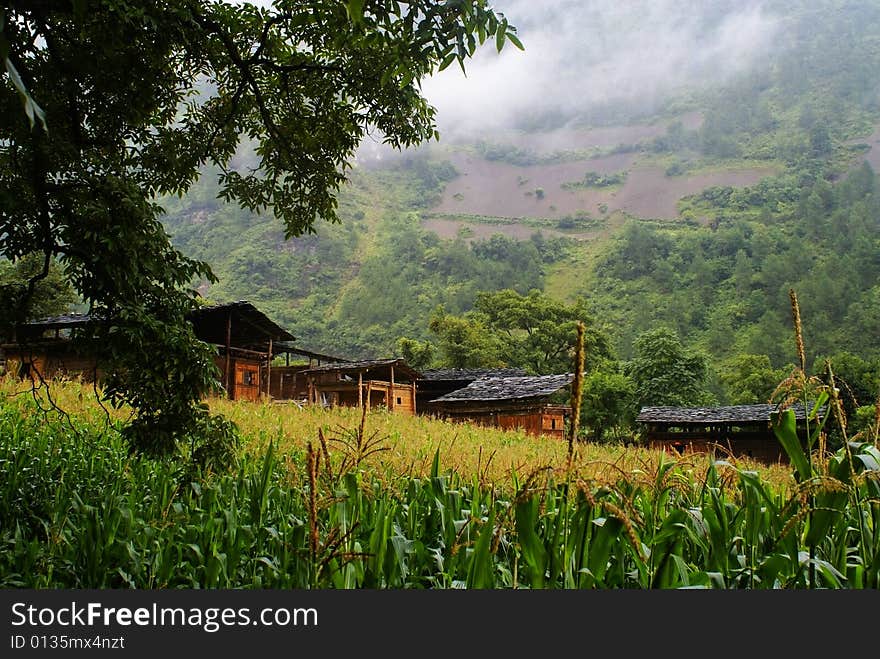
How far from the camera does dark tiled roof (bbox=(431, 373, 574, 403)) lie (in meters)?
27.6

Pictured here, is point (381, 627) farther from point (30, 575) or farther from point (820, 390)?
point (30, 575)

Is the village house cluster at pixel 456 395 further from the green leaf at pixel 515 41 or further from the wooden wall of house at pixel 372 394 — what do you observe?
the green leaf at pixel 515 41

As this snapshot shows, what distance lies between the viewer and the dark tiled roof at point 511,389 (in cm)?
2758

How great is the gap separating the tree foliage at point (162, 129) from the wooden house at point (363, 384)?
798 inches

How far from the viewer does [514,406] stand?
2870 cm

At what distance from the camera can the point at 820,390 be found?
2.45 meters

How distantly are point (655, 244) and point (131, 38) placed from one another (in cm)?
11856

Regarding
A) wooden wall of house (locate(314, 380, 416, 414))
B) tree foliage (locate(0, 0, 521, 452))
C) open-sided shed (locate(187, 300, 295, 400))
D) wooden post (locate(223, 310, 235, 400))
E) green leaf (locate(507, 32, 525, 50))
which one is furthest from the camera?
wooden wall of house (locate(314, 380, 416, 414))

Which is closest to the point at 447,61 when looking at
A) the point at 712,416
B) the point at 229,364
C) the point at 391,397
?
the point at 229,364

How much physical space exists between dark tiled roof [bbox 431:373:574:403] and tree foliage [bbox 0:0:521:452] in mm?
20831

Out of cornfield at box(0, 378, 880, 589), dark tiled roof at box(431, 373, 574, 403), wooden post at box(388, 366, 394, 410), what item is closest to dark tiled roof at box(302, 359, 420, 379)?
wooden post at box(388, 366, 394, 410)

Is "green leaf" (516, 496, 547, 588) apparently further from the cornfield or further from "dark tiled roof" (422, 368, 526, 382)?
"dark tiled roof" (422, 368, 526, 382)

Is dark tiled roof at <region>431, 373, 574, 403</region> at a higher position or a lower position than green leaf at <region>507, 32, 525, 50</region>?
lower

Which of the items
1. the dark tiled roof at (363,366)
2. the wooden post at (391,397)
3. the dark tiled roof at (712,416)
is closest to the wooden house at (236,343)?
the dark tiled roof at (363,366)
